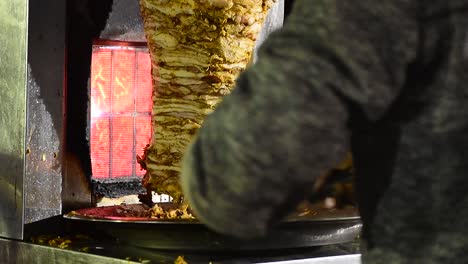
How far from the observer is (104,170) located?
11.5 feet

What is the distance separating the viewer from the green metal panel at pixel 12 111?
3.04 m

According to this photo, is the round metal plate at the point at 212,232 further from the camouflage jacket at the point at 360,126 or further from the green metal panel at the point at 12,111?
the camouflage jacket at the point at 360,126

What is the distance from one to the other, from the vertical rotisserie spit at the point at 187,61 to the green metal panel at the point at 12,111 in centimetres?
46

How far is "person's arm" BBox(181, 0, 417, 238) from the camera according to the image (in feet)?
3.55

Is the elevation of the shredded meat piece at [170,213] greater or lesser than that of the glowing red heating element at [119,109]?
lesser

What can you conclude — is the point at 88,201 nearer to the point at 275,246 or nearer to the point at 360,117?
the point at 275,246

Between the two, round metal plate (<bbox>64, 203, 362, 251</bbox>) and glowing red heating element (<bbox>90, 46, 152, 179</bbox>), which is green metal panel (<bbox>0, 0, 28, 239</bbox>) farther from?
glowing red heating element (<bbox>90, 46, 152, 179</bbox>)

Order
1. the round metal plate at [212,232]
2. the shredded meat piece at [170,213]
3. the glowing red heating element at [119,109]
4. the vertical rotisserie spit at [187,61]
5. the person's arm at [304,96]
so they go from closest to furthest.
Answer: the person's arm at [304,96] < the round metal plate at [212,232] < the vertical rotisserie spit at [187,61] < the shredded meat piece at [170,213] < the glowing red heating element at [119,109]

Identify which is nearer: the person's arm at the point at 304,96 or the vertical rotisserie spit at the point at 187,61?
the person's arm at the point at 304,96

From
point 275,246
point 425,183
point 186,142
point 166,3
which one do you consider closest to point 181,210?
point 186,142

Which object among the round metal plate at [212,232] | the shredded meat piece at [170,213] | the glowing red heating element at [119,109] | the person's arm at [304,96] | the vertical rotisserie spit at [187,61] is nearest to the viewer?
the person's arm at [304,96]

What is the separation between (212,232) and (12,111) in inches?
34.3

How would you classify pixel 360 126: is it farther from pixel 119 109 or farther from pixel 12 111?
pixel 119 109

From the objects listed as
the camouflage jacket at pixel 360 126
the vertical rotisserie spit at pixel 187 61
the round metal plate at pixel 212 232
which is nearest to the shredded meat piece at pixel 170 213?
the vertical rotisserie spit at pixel 187 61
